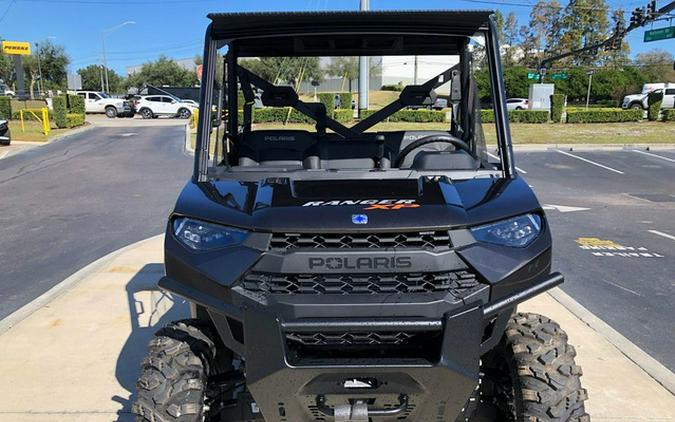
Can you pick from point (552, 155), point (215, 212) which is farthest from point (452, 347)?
point (552, 155)

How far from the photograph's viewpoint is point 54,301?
5379 millimetres

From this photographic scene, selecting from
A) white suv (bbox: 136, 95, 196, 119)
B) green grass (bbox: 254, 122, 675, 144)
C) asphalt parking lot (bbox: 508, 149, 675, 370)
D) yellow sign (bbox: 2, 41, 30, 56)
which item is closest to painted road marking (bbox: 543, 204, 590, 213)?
asphalt parking lot (bbox: 508, 149, 675, 370)

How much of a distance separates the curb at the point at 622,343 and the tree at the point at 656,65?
6389 cm

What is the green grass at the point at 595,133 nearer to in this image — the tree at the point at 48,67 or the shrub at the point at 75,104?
the shrub at the point at 75,104

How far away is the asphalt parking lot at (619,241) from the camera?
514 cm

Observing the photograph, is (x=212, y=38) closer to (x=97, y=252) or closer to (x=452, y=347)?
(x=452, y=347)

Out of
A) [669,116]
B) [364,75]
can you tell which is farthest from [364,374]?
[669,116]

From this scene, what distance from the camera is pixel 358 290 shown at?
2.20 metres

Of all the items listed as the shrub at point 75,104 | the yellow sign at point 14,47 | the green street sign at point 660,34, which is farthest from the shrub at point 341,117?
the yellow sign at point 14,47

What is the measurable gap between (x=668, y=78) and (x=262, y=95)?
7798cm

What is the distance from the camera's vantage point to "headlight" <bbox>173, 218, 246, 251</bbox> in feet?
7.59

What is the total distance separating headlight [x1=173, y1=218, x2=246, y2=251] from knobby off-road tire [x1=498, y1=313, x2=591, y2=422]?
1280 millimetres

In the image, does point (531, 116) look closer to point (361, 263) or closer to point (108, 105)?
point (108, 105)

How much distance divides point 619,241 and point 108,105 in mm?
39960
